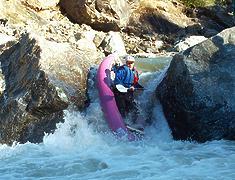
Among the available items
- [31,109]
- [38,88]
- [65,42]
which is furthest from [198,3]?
[31,109]

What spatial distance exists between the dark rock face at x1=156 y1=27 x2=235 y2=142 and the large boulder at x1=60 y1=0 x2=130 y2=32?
12.5m

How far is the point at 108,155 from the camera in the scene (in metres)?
6.53

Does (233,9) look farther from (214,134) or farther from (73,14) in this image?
(214,134)

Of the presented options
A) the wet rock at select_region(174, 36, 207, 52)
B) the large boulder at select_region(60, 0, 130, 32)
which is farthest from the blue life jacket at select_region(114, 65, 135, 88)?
the large boulder at select_region(60, 0, 130, 32)

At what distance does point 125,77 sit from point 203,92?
1540 millimetres

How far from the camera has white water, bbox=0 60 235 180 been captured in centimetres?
575

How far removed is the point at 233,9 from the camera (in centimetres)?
2278

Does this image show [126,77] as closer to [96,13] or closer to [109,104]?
[109,104]

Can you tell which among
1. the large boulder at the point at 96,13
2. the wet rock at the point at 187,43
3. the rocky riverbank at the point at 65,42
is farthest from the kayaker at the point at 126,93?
the large boulder at the point at 96,13

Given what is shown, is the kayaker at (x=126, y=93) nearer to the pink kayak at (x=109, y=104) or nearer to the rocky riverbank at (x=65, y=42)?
the pink kayak at (x=109, y=104)

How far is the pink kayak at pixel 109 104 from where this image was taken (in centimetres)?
737

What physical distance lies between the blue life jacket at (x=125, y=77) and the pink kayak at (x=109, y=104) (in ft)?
0.83

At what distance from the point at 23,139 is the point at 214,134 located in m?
3.04

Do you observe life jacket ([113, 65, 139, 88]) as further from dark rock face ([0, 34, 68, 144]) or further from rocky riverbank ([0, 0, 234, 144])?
dark rock face ([0, 34, 68, 144])
